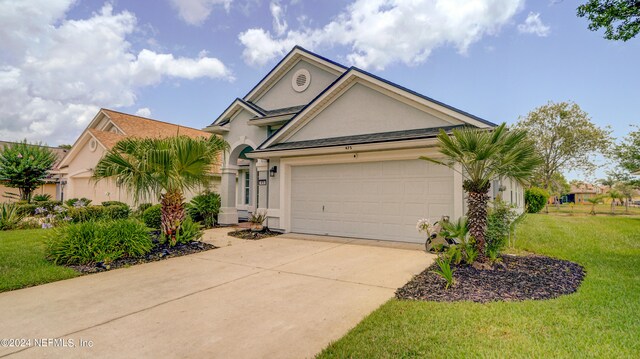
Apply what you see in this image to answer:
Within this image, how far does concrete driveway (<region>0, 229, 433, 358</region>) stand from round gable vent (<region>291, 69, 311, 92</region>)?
902 cm

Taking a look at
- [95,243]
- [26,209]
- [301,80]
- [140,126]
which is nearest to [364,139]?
[301,80]

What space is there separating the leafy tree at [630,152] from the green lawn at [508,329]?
2168 centimetres

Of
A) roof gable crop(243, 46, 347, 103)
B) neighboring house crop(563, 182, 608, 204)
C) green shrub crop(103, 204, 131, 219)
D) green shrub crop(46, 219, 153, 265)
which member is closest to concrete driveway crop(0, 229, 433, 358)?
green shrub crop(46, 219, 153, 265)

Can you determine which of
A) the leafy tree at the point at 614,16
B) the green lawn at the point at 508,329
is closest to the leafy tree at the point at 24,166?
the green lawn at the point at 508,329

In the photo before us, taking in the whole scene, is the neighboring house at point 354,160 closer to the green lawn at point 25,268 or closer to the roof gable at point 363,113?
the roof gable at point 363,113

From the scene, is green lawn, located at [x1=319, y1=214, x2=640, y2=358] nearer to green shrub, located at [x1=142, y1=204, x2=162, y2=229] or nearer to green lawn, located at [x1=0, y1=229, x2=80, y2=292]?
green lawn, located at [x1=0, y1=229, x2=80, y2=292]

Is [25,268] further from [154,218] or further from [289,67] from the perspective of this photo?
[289,67]

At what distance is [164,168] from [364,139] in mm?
5720

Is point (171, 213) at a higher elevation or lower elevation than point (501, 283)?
Result: higher

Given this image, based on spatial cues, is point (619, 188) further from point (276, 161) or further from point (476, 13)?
point (276, 161)

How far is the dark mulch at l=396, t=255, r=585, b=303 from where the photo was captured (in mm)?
4652

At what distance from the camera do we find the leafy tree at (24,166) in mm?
17016

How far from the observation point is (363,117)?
1020 cm

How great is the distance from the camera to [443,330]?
348cm
